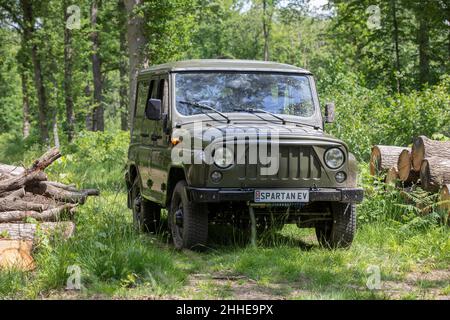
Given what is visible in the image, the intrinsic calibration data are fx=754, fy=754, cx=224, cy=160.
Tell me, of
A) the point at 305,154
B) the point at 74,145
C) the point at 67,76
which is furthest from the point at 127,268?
the point at 67,76

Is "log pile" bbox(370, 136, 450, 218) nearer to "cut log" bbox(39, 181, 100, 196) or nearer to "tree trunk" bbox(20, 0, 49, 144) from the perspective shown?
"cut log" bbox(39, 181, 100, 196)

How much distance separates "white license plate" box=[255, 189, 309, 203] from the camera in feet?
26.2

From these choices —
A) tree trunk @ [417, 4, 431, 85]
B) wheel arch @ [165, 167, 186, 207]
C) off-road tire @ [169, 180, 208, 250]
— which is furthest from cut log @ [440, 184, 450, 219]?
tree trunk @ [417, 4, 431, 85]

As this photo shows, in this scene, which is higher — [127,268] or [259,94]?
[259,94]

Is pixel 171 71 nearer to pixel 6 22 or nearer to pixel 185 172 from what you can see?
pixel 185 172

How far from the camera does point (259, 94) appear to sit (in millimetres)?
9375

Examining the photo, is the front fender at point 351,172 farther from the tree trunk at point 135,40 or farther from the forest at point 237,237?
the tree trunk at point 135,40

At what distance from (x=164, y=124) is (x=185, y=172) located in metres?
1.10

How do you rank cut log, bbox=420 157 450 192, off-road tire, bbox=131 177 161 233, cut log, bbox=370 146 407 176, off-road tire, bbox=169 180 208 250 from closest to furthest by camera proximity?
off-road tire, bbox=169 180 208 250, cut log, bbox=420 157 450 192, off-road tire, bbox=131 177 161 233, cut log, bbox=370 146 407 176

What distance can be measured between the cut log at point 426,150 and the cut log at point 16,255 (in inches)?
208

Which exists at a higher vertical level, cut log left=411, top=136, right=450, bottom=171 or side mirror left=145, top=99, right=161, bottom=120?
side mirror left=145, top=99, right=161, bottom=120

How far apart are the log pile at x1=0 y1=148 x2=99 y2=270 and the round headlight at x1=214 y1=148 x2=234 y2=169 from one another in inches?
69.9
